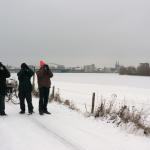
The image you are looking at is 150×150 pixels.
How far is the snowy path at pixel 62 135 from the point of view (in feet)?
22.6

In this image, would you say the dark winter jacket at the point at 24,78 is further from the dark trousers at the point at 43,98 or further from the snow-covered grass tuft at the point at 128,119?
the snow-covered grass tuft at the point at 128,119

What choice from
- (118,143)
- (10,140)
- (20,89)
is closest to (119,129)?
(118,143)

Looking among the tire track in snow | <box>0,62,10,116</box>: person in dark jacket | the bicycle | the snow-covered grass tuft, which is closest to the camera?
the tire track in snow

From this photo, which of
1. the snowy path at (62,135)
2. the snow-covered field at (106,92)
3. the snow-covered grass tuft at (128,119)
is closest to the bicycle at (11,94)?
the snow-covered field at (106,92)

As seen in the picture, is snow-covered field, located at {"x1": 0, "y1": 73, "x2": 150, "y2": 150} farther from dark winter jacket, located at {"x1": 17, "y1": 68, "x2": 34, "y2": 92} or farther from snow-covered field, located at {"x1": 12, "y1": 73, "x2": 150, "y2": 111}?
snow-covered field, located at {"x1": 12, "y1": 73, "x2": 150, "y2": 111}

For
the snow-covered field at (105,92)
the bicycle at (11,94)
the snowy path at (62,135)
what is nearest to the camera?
the snowy path at (62,135)

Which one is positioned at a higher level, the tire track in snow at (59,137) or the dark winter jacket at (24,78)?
the dark winter jacket at (24,78)

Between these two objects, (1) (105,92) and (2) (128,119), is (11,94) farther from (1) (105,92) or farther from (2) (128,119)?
(1) (105,92)

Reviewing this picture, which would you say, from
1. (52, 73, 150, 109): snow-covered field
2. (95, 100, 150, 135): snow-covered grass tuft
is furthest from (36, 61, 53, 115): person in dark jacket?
(52, 73, 150, 109): snow-covered field

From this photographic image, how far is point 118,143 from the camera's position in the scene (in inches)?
285

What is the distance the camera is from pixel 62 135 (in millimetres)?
7910

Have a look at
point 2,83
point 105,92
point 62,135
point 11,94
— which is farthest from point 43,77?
point 105,92

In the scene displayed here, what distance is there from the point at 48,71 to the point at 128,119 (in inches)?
128

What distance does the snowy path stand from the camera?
6.90 m
